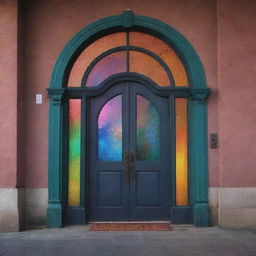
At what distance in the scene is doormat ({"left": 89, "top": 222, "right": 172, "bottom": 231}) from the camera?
774 centimetres

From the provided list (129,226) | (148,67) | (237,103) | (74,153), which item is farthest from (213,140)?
(74,153)

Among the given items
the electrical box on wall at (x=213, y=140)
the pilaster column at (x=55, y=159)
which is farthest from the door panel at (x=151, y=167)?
the pilaster column at (x=55, y=159)

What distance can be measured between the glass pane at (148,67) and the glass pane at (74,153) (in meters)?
Answer: 1.24

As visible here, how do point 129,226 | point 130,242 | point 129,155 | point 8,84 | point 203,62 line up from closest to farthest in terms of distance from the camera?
1. point 130,242
2. point 8,84
3. point 129,226
4. point 203,62
5. point 129,155

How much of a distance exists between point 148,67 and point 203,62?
1006mm

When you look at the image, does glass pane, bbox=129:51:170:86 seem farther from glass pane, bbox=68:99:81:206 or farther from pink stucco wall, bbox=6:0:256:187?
glass pane, bbox=68:99:81:206

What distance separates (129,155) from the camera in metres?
8.21

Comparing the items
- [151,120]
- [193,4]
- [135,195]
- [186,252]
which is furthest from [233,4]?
[186,252]

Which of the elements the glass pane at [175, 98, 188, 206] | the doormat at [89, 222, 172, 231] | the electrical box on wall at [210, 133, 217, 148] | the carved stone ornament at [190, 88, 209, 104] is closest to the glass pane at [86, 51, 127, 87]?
the glass pane at [175, 98, 188, 206]

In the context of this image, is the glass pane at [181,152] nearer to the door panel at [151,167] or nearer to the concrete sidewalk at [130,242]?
the door panel at [151,167]

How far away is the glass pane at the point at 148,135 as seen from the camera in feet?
27.1

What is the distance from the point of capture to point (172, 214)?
26.5 feet

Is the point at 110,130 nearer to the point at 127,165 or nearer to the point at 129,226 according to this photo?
the point at 127,165

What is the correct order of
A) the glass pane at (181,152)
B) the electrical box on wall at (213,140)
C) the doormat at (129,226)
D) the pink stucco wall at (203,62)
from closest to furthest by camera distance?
the doormat at (129,226)
the pink stucco wall at (203,62)
the electrical box on wall at (213,140)
the glass pane at (181,152)
